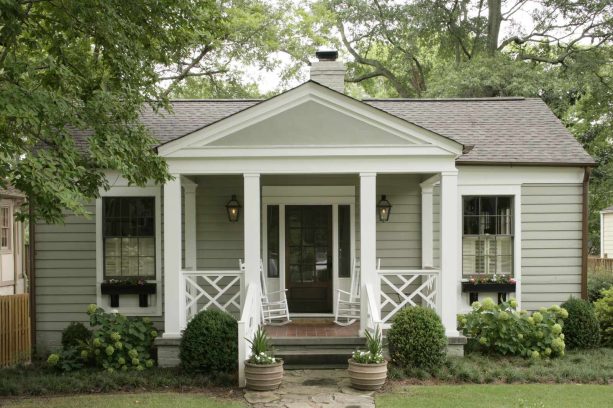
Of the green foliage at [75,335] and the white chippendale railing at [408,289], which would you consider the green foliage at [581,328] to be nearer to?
the white chippendale railing at [408,289]

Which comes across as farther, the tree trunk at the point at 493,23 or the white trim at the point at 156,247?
the tree trunk at the point at 493,23

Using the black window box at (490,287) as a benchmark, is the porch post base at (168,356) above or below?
below

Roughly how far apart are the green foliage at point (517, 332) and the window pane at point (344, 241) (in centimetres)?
247

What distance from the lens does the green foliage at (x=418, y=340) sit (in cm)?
823

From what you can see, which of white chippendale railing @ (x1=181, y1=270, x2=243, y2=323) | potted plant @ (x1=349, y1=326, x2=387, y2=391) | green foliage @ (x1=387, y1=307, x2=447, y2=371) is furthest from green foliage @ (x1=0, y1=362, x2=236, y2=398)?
green foliage @ (x1=387, y1=307, x2=447, y2=371)

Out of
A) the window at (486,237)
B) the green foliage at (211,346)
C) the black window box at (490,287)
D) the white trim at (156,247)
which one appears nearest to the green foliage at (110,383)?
the green foliage at (211,346)

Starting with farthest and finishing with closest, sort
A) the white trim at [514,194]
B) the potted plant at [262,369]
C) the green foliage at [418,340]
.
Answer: the white trim at [514,194]
the green foliage at [418,340]
the potted plant at [262,369]

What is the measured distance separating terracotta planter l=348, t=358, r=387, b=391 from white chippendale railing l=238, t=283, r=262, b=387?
1416mm

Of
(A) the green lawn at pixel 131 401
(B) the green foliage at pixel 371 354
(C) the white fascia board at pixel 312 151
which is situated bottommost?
(A) the green lawn at pixel 131 401

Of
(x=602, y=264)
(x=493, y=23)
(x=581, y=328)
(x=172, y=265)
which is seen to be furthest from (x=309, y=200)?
(x=493, y=23)

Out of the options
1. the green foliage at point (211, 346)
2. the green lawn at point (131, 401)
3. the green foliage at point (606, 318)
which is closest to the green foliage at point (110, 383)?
the green foliage at point (211, 346)

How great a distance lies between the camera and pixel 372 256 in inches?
351

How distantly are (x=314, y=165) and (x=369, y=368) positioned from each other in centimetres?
304

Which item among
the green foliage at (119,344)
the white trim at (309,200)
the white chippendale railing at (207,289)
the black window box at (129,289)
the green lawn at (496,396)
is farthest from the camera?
the white trim at (309,200)
